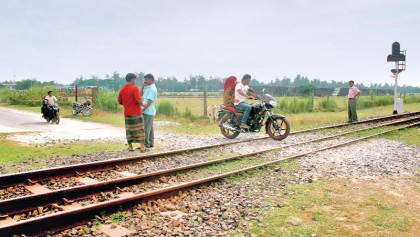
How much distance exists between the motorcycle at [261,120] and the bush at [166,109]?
440 inches

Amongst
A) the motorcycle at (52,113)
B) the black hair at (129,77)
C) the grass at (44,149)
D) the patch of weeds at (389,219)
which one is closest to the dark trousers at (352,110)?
the grass at (44,149)

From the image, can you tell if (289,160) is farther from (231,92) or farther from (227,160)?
(231,92)

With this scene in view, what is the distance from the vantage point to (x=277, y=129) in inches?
451

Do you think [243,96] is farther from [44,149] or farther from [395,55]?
[395,55]

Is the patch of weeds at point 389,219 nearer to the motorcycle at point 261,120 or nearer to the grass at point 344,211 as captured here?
the grass at point 344,211

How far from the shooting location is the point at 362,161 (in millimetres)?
8414

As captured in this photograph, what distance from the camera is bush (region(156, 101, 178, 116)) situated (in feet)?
75.2

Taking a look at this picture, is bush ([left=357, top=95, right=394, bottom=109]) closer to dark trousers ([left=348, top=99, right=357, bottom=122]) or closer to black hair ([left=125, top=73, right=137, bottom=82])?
dark trousers ([left=348, top=99, right=357, bottom=122])

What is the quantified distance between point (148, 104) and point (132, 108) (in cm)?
56

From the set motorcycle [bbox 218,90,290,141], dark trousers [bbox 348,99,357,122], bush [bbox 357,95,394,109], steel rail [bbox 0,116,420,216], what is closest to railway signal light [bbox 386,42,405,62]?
bush [bbox 357,95,394,109]

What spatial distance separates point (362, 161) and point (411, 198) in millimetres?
2662

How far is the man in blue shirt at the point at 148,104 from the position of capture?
9.63 meters

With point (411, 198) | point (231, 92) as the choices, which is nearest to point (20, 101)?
point (231, 92)

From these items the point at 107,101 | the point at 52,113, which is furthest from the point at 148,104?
the point at 107,101
